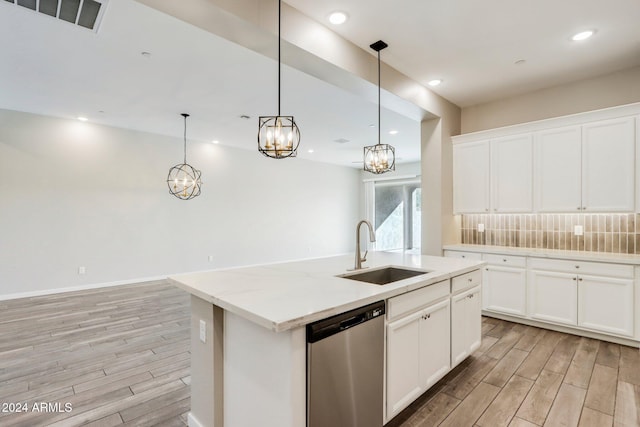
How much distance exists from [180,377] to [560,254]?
13.1ft

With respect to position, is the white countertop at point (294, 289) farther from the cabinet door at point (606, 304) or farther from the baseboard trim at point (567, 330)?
the baseboard trim at point (567, 330)

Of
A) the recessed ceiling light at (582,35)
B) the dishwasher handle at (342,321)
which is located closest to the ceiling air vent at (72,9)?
the dishwasher handle at (342,321)

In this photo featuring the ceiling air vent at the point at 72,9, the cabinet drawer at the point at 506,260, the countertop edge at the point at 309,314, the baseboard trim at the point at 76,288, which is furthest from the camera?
the baseboard trim at the point at 76,288

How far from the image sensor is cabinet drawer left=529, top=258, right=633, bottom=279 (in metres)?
3.09

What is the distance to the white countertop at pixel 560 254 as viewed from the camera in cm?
313

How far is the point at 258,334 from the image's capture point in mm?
1502

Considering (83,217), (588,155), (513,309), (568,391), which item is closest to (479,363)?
(568,391)

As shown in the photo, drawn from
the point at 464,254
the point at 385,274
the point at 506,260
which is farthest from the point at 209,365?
the point at 506,260

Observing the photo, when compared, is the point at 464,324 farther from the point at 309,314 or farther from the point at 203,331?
the point at 203,331

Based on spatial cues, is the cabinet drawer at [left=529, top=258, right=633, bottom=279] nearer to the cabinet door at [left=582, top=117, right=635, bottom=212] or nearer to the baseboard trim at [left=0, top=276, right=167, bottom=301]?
the cabinet door at [left=582, top=117, right=635, bottom=212]

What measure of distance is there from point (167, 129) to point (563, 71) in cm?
594

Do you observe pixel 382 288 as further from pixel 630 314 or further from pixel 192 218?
pixel 192 218

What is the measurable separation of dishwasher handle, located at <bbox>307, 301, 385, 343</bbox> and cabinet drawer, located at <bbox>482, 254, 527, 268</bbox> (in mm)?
2741

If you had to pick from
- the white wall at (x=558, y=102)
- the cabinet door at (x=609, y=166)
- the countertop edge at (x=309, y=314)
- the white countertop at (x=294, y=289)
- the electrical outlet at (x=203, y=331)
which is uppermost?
the white wall at (x=558, y=102)
